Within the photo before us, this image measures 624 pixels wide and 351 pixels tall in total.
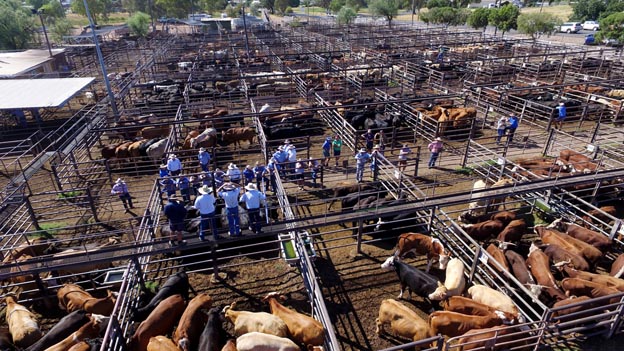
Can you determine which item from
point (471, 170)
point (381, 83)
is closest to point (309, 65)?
point (381, 83)

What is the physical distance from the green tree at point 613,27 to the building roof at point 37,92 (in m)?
41.7

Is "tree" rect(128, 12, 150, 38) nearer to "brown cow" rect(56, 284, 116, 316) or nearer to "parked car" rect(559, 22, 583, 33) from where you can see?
"brown cow" rect(56, 284, 116, 316)

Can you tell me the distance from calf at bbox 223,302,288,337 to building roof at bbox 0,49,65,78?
25339mm

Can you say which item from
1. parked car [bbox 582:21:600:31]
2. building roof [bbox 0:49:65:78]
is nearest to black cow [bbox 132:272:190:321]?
building roof [bbox 0:49:65:78]

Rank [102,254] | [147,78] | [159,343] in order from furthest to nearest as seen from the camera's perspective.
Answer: [147,78]
[102,254]
[159,343]

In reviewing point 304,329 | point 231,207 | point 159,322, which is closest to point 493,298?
point 304,329

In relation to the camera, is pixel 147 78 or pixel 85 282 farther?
pixel 147 78

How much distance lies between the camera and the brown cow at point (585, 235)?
893cm

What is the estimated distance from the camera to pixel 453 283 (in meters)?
7.70

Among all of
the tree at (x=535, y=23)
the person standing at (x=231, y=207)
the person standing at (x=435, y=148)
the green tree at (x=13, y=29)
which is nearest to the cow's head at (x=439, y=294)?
the person standing at (x=231, y=207)

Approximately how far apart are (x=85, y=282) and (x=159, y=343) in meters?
3.15

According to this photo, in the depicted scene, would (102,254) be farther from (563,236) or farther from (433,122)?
Answer: (433,122)

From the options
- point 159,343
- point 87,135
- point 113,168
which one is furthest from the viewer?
point 87,135

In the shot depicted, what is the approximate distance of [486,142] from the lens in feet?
54.6
